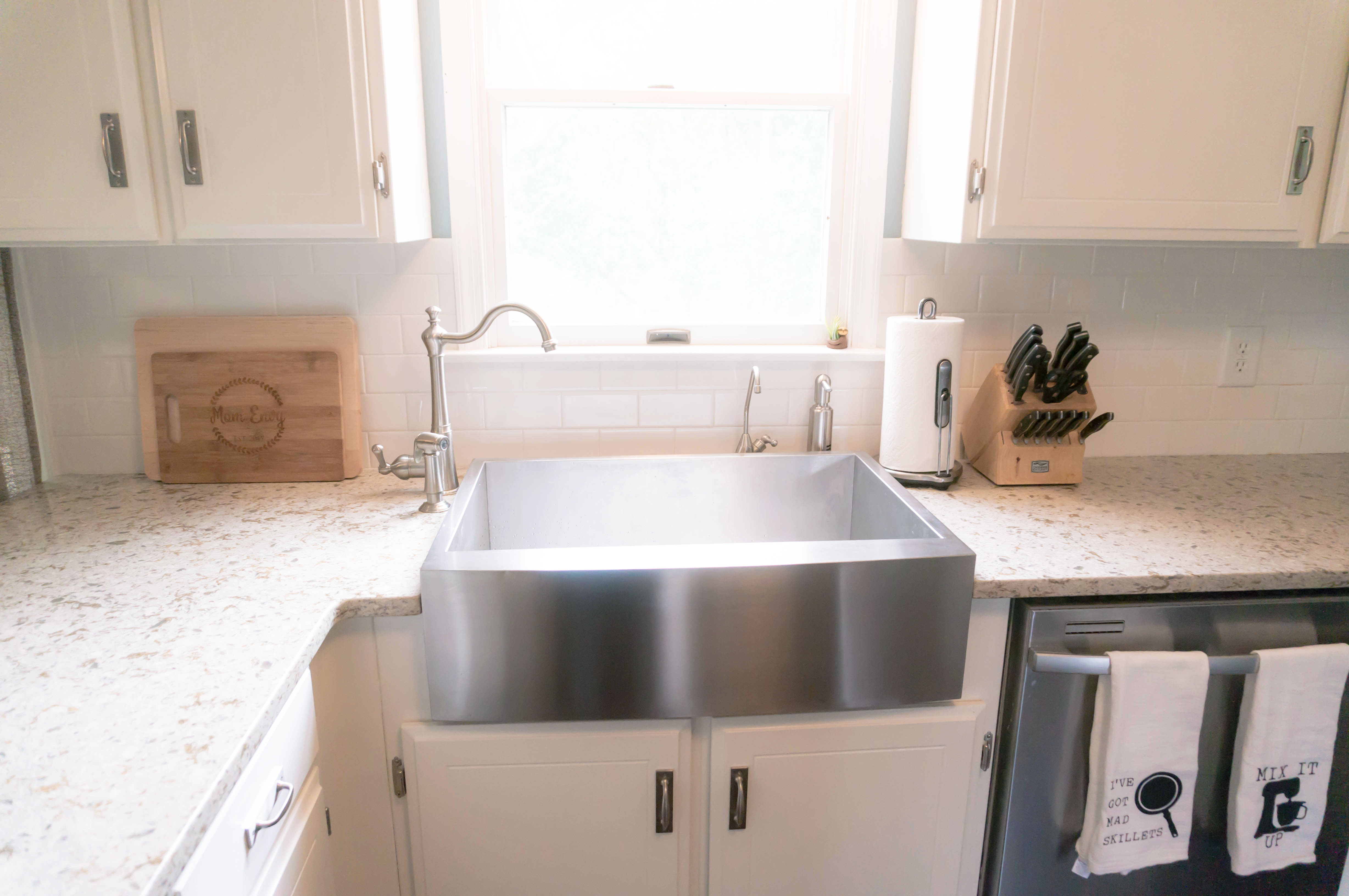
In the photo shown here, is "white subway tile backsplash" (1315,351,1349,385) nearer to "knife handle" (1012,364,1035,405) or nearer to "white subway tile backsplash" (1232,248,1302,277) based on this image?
"white subway tile backsplash" (1232,248,1302,277)

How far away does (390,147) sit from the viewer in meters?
1.43

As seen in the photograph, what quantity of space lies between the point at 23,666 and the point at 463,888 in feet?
2.31

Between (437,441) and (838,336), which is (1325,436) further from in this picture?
(437,441)

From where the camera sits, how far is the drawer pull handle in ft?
2.87

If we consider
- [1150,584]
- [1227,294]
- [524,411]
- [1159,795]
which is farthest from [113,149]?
[1227,294]

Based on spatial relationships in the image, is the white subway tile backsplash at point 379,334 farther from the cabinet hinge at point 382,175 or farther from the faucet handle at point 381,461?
the cabinet hinge at point 382,175

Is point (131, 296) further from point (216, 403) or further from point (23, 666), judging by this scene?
point (23, 666)

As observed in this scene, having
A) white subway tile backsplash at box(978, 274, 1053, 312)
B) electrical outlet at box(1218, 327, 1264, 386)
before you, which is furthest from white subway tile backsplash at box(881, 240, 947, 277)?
electrical outlet at box(1218, 327, 1264, 386)

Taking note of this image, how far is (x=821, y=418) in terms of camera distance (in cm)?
177

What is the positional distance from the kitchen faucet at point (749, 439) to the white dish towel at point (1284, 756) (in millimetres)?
962

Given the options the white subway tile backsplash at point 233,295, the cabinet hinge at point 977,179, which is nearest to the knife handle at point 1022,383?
the cabinet hinge at point 977,179

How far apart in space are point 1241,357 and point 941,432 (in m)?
0.86

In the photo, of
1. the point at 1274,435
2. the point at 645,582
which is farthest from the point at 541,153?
the point at 1274,435

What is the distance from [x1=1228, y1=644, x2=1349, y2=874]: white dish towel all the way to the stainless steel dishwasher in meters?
0.03
